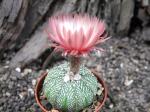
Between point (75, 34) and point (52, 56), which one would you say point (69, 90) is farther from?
point (52, 56)

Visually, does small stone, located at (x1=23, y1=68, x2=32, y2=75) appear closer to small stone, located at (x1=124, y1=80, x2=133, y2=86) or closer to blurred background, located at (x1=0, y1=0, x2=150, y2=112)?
blurred background, located at (x1=0, y1=0, x2=150, y2=112)

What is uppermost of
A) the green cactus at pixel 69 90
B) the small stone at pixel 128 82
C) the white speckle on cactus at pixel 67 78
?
the white speckle on cactus at pixel 67 78

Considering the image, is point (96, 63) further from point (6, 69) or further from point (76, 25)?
point (76, 25)

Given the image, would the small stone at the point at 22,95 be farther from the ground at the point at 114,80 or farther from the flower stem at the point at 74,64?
the flower stem at the point at 74,64

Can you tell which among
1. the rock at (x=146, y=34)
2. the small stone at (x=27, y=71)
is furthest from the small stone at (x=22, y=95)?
the rock at (x=146, y=34)

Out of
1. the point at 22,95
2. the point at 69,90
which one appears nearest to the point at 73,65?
the point at 69,90

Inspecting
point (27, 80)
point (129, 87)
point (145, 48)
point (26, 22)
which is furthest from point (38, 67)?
point (145, 48)
